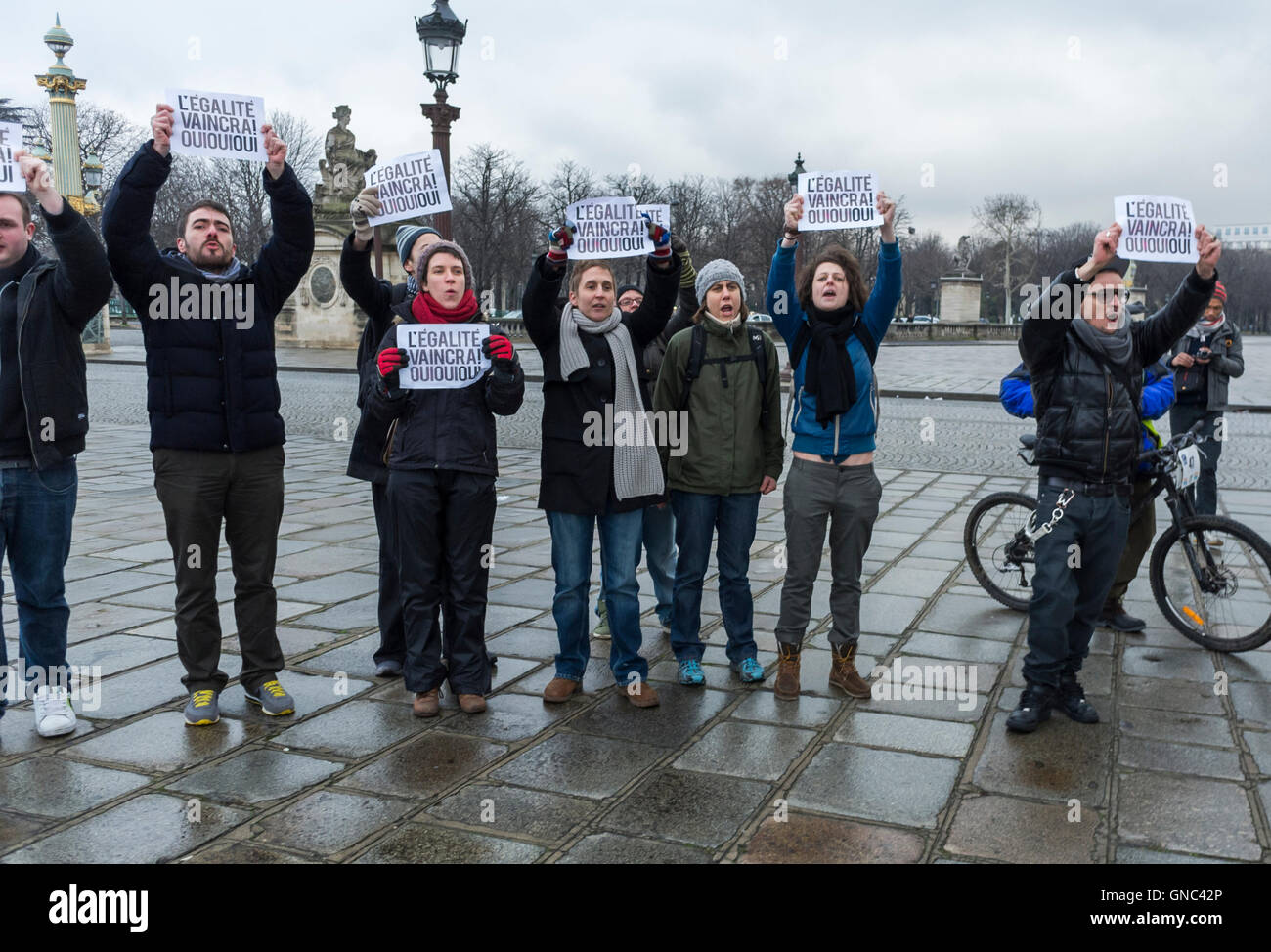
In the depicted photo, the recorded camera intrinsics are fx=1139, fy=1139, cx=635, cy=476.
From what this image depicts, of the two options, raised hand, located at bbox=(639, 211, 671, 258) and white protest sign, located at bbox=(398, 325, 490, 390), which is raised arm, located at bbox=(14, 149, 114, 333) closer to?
white protest sign, located at bbox=(398, 325, 490, 390)

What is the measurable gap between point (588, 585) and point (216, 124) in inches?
93.4

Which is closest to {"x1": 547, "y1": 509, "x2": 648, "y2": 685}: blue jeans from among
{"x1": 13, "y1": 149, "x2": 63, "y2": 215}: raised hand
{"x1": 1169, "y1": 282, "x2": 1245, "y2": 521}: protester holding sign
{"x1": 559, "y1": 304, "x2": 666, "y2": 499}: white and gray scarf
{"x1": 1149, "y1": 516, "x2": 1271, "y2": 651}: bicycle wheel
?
{"x1": 559, "y1": 304, "x2": 666, "y2": 499}: white and gray scarf

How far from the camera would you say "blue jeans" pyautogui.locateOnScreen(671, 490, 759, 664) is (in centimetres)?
506

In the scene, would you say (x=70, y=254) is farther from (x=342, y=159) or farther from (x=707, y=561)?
(x=342, y=159)

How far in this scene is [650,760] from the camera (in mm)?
4191

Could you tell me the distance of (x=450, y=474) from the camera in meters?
4.73

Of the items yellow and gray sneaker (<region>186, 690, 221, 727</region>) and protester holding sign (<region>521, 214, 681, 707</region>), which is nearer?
yellow and gray sneaker (<region>186, 690, 221, 727</region>)

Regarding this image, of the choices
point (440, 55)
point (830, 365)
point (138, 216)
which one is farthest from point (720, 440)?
point (440, 55)

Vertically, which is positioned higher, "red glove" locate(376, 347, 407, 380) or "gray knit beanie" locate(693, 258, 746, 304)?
"gray knit beanie" locate(693, 258, 746, 304)

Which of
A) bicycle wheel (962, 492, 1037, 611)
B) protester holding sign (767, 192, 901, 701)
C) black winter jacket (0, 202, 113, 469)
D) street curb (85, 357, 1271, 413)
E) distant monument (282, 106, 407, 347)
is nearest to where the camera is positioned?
black winter jacket (0, 202, 113, 469)

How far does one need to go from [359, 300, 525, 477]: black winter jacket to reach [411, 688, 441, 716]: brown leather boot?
0.94 m

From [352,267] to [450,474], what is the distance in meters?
0.99

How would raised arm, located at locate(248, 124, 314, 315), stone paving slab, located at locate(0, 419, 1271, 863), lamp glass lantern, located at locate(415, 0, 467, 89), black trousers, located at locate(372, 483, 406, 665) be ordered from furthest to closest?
lamp glass lantern, located at locate(415, 0, 467, 89)
black trousers, located at locate(372, 483, 406, 665)
raised arm, located at locate(248, 124, 314, 315)
stone paving slab, located at locate(0, 419, 1271, 863)
